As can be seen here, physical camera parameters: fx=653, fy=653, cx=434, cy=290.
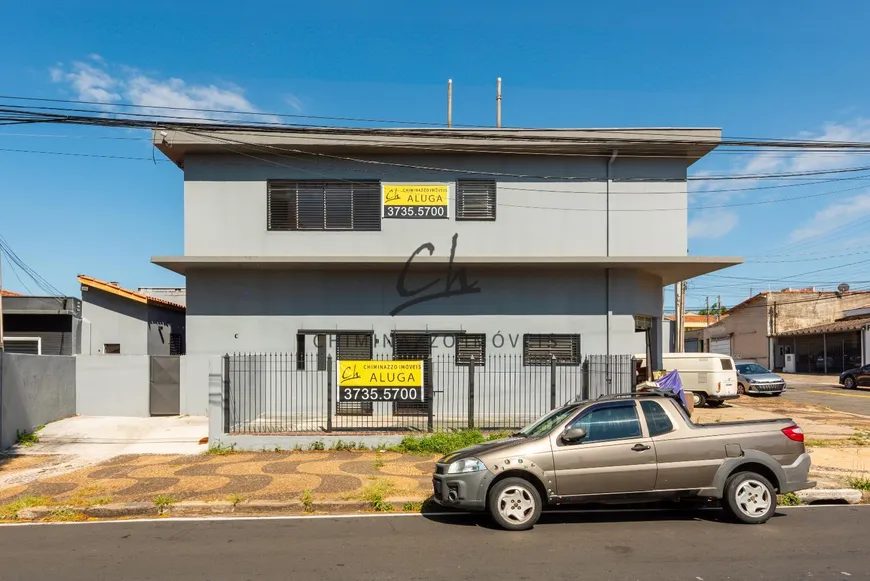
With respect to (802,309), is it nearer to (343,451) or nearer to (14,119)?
(343,451)

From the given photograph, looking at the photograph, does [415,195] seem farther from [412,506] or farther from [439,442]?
[412,506]

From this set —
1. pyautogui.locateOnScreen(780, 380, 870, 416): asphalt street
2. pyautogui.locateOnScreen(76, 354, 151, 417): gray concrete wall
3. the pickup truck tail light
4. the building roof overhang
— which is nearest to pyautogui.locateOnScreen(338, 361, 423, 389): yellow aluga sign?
the building roof overhang

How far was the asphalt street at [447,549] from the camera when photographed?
236 inches

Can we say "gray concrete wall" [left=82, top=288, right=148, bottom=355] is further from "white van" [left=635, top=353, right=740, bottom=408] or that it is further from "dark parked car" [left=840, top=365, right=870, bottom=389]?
"dark parked car" [left=840, top=365, right=870, bottom=389]

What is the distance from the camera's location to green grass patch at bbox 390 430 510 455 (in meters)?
12.4

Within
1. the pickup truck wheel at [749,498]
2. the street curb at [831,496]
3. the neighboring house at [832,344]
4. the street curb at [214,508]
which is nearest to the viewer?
the pickup truck wheel at [749,498]

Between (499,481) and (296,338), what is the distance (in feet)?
33.1

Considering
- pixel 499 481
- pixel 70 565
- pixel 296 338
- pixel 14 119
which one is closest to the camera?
pixel 70 565

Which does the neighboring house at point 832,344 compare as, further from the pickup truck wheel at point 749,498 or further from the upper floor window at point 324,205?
the pickup truck wheel at point 749,498

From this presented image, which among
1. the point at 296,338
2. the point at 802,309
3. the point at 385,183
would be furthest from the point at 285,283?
the point at 802,309

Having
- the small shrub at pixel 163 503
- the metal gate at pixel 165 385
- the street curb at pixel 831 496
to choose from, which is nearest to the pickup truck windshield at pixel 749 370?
the street curb at pixel 831 496

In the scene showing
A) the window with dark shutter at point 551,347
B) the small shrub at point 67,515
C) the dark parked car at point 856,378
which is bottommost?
the dark parked car at point 856,378

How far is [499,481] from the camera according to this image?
7.55 meters

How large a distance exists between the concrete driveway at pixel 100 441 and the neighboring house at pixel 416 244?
2.21 meters
